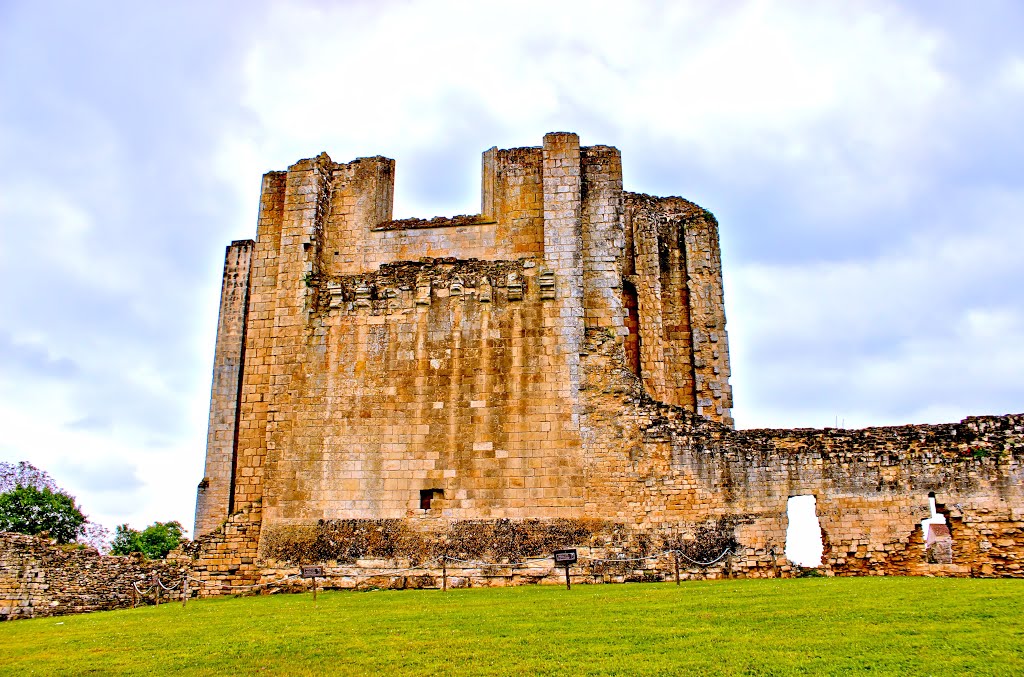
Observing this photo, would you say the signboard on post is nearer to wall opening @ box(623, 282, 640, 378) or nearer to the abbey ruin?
the abbey ruin

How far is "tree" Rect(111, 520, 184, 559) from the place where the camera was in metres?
42.7

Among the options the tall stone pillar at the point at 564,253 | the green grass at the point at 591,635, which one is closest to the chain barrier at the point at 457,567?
the green grass at the point at 591,635

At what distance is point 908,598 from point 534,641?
532cm

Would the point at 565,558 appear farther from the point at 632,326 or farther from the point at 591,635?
the point at 632,326

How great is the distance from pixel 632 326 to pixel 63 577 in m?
13.9

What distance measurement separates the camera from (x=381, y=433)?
723 inches

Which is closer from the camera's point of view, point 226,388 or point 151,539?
point 226,388

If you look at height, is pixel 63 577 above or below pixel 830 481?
below

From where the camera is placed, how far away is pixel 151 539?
43.4 meters

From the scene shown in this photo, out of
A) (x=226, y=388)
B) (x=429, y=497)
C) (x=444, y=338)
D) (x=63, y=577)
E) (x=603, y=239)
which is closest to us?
(x=429, y=497)

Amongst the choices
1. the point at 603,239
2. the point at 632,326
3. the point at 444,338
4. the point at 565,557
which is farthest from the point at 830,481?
the point at 444,338

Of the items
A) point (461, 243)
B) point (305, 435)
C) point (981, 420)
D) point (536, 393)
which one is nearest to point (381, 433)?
point (305, 435)

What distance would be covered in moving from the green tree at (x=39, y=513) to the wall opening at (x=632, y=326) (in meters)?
27.8

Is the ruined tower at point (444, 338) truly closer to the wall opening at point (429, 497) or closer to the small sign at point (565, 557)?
the wall opening at point (429, 497)
